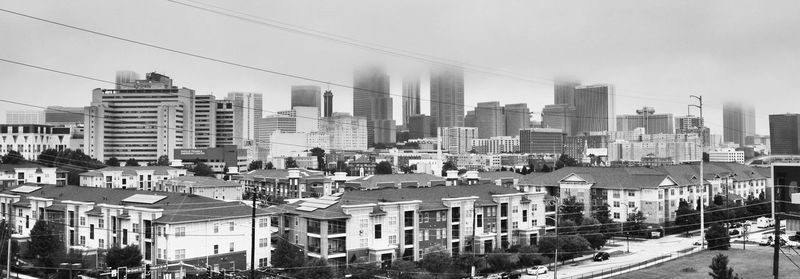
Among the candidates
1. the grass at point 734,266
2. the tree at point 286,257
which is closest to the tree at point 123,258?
the tree at point 286,257

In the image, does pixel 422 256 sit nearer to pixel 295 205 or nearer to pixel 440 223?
pixel 440 223

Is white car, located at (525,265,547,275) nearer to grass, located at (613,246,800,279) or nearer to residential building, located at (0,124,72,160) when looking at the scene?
grass, located at (613,246,800,279)

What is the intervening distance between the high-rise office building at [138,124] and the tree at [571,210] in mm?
101819

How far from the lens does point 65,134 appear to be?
132750 millimetres

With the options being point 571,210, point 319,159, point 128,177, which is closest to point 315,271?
point 571,210

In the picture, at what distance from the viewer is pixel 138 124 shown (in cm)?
14400

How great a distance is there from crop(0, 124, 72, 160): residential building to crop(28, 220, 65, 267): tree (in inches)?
3700

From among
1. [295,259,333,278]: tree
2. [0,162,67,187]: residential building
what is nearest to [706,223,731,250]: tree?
[295,259,333,278]: tree

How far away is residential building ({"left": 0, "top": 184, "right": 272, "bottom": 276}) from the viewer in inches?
1427

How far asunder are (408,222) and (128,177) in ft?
160

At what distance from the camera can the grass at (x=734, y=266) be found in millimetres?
40000

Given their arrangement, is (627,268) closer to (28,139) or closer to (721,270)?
(721,270)

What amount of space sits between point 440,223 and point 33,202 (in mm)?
27542

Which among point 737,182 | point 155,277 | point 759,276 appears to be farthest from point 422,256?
point 737,182
